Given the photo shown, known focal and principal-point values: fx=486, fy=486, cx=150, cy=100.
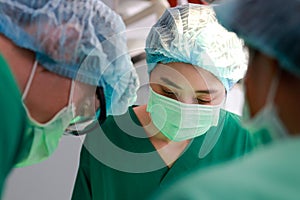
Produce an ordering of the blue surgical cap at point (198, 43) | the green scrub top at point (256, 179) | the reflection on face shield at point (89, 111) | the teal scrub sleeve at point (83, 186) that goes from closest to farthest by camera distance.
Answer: the green scrub top at point (256, 179)
the reflection on face shield at point (89, 111)
the blue surgical cap at point (198, 43)
the teal scrub sleeve at point (83, 186)

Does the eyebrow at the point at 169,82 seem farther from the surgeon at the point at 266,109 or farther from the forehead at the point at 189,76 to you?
the surgeon at the point at 266,109

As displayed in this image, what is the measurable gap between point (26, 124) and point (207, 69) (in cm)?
63

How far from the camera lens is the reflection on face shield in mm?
1154

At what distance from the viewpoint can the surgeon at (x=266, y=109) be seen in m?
0.70

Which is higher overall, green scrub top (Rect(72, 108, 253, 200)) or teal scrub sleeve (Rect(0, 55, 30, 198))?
teal scrub sleeve (Rect(0, 55, 30, 198))

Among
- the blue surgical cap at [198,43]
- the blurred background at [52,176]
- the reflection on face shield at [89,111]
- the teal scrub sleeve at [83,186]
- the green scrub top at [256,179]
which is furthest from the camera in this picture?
the blurred background at [52,176]

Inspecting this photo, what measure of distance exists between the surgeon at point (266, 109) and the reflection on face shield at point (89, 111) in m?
0.39

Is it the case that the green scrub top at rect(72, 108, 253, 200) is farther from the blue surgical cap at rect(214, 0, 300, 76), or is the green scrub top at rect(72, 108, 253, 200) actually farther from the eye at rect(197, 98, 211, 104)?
the blue surgical cap at rect(214, 0, 300, 76)

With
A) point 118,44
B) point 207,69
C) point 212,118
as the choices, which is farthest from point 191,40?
point 118,44

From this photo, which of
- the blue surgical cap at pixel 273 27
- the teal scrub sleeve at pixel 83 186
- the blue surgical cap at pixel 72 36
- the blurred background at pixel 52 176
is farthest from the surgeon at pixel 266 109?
the blurred background at pixel 52 176

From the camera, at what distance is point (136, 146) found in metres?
1.59

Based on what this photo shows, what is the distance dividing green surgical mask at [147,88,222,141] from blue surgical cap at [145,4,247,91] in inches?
4.4

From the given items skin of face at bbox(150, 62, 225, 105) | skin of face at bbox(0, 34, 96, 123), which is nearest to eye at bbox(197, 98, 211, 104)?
skin of face at bbox(150, 62, 225, 105)

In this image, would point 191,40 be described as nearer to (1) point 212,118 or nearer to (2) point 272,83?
(1) point 212,118
